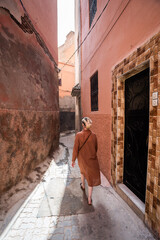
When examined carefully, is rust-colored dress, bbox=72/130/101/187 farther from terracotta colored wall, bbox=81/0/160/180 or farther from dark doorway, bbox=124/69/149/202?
terracotta colored wall, bbox=81/0/160/180

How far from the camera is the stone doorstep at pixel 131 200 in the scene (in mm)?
2300

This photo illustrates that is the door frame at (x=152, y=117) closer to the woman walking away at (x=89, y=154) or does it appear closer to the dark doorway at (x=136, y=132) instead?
the dark doorway at (x=136, y=132)

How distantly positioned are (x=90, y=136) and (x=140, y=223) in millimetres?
1832

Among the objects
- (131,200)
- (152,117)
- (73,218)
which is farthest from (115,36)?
(73,218)

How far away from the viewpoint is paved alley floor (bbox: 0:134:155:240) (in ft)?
6.64

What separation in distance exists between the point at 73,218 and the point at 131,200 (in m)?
1.25

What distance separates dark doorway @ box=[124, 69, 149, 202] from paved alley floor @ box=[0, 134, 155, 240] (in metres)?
0.56

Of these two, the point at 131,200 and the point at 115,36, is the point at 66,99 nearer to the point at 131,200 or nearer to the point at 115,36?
the point at 115,36

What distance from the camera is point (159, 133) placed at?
1.83m

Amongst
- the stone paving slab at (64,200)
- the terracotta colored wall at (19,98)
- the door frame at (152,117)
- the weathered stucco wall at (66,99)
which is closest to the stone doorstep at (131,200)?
the door frame at (152,117)

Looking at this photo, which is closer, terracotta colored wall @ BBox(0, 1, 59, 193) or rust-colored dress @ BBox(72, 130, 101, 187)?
rust-colored dress @ BBox(72, 130, 101, 187)

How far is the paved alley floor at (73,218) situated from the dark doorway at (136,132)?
56cm

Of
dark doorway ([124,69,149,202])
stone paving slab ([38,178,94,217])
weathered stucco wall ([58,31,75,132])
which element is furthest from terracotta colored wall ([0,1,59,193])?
weathered stucco wall ([58,31,75,132])

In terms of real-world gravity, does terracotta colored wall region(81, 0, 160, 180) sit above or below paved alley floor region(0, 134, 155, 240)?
above
